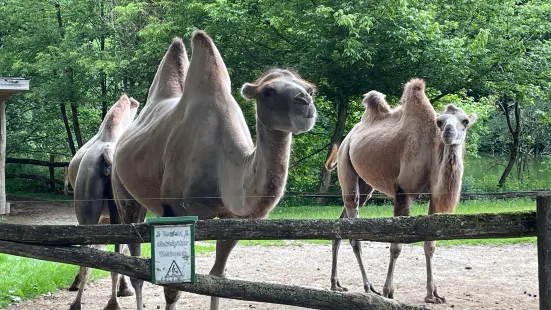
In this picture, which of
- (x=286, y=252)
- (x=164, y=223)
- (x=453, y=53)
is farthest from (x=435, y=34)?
(x=164, y=223)

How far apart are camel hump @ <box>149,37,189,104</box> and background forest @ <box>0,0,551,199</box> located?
9.20m

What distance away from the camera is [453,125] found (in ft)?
22.3

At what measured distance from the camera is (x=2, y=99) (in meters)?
12.4

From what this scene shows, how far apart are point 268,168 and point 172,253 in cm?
102

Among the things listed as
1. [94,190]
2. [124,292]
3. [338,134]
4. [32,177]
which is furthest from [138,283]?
[32,177]

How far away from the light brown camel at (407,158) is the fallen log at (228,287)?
3.07 m

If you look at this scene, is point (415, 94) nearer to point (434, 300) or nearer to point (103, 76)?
point (434, 300)

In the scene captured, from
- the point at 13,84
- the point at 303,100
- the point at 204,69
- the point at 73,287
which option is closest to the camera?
the point at 303,100

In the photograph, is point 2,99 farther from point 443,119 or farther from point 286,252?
point 443,119

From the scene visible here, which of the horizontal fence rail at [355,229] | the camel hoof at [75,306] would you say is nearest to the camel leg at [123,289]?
the camel hoof at [75,306]

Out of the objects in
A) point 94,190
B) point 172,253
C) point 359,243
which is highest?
point 94,190

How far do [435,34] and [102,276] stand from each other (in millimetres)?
11582

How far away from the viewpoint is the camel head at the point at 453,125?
6697 millimetres

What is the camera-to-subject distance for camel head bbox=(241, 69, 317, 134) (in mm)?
4504
